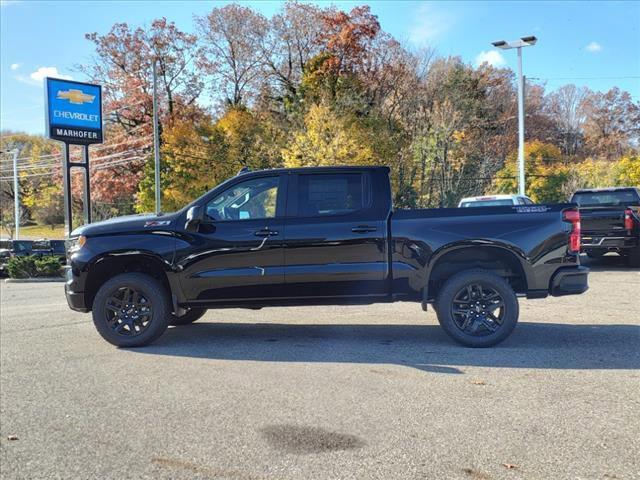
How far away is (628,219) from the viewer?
12812 millimetres

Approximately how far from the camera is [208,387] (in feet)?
16.2

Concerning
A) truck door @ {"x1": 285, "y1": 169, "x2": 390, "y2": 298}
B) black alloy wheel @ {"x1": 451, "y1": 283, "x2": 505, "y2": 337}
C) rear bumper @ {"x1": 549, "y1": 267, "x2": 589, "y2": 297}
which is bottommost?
black alloy wheel @ {"x1": 451, "y1": 283, "x2": 505, "y2": 337}

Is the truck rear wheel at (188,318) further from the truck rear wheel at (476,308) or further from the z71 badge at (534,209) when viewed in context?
the z71 badge at (534,209)

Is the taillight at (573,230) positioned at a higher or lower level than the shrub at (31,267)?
higher

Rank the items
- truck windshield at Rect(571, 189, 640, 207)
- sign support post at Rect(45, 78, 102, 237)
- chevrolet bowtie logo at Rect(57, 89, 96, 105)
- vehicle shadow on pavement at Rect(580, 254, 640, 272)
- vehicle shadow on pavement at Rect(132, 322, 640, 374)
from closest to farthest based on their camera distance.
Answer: vehicle shadow on pavement at Rect(132, 322, 640, 374) → vehicle shadow on pavement at Rect(580, 254, 640, 272) → truck windshield at Rect(571, 189, 640, 207) → sign support post at Rect(45, 78, 102, 237) → chevrolet bowtie logo at Rect(57, 89, 96, 105)

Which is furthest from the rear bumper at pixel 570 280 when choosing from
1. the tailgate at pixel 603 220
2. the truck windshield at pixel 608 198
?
the truck windshield at pixel 608 198

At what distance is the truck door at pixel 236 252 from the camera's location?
20.3 ft

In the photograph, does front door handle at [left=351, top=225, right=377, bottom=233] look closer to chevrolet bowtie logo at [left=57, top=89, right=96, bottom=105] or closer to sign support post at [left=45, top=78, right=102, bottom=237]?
sign support post at [left=45, top=78, right=102, bottom=237]

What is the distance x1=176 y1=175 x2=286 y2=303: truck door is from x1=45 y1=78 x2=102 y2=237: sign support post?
626 inches

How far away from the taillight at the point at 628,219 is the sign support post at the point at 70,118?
18.0m

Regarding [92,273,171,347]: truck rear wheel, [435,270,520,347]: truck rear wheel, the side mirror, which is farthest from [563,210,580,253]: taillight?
[92,273,171,347]: truck rear wheel

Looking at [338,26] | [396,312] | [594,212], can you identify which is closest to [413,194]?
[338,26]

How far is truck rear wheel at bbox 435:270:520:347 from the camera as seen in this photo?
6039 millimetres

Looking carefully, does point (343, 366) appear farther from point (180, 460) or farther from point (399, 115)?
point (399, 115)
